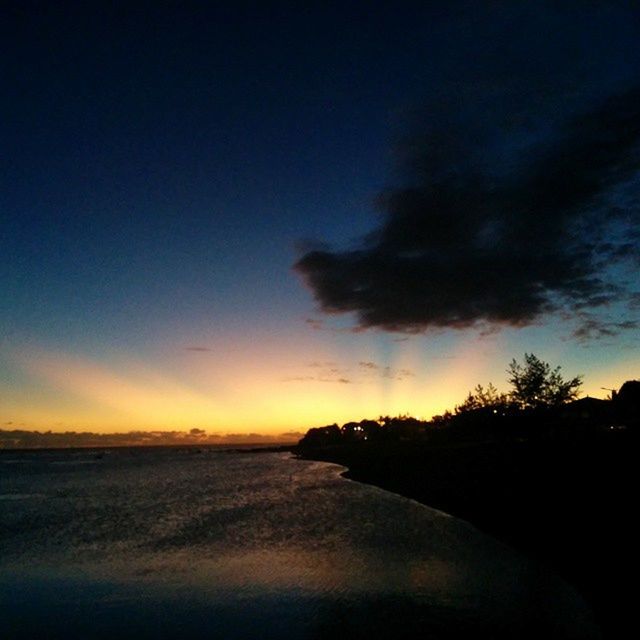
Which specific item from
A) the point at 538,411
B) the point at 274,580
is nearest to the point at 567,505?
the point at 274,580

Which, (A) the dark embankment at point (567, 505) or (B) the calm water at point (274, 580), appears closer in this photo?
(B) the calm water at point (274, 580)

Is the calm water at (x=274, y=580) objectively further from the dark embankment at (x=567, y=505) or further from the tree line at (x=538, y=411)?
the tree line at (x=538, y=411)

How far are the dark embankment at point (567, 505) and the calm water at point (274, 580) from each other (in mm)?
1024

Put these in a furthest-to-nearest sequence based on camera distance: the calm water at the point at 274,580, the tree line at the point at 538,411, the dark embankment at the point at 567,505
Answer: the tree line at the point at 538,411 → the dark embankment at the point at 567,505 → the calm water at the point at 274,580

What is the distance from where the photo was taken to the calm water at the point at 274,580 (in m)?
12.3

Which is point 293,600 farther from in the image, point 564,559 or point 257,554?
point 564,559

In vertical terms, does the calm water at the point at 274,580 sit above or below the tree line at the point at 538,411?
below

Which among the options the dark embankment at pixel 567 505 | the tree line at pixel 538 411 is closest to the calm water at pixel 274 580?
the dark embankment at pixel 567 505

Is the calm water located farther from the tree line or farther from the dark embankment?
the tree line

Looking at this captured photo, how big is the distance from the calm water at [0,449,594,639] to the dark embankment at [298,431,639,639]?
1.02m

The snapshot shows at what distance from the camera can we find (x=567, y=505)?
22.7m

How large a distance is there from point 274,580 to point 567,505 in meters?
14.8

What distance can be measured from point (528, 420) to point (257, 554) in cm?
5778

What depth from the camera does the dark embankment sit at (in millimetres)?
14219
